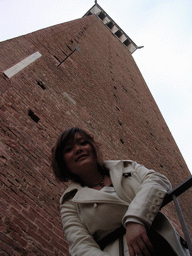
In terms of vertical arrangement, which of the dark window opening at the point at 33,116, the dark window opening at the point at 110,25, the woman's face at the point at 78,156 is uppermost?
the dark window opening at the point at 110,25

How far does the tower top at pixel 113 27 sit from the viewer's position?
15453mm

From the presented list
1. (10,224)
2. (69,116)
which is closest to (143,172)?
(10,224)

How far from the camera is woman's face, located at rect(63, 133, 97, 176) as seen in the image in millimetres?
1384

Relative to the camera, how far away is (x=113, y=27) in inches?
618

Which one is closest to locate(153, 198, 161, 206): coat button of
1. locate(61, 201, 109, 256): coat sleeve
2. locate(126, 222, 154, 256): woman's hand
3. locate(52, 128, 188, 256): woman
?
locate(52, 128, 188, 256): woman

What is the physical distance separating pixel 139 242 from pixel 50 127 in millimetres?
2425

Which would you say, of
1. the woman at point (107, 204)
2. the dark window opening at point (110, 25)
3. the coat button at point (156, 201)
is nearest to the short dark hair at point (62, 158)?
the woman at point (107, 204)

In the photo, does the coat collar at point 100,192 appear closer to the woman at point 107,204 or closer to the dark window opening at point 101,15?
the woman at point 107,204

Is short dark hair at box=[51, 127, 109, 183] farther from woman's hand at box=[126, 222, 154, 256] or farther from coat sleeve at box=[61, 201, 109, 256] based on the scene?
woman's hand at box=[126, 222, 154, 256]

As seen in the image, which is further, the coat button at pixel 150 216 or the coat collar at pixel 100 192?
the coat collar at pixel 100 192

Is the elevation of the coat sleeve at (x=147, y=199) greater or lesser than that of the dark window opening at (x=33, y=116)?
lesser

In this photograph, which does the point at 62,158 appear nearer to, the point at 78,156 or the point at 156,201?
the point at 78,156

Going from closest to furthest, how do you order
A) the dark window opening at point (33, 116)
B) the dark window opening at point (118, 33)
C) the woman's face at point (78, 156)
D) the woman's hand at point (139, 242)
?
1. the woman's hand at point (139, 242)
2. the woman's face at point (78, 156)
3. the dark window opening at point (33, 116)
4. the dark window opening at point (118, 33)

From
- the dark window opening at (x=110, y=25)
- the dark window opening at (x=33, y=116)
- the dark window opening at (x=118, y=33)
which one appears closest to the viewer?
the dark window opening at (x=33, y=116)
